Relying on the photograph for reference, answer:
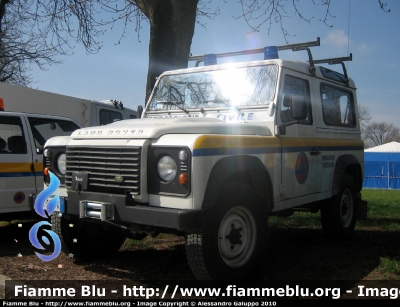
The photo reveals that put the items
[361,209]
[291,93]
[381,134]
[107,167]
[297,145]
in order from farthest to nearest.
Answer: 1. [381,134]
2. [361,209]
3. [291,93]
4. [297,145]
5. [107,167]

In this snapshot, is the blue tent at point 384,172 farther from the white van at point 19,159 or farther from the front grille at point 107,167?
the front grille at point 107,167

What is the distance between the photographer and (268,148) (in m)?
4.77

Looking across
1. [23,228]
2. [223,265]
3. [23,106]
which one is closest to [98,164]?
[223,265]

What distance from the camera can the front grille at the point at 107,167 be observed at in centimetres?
401

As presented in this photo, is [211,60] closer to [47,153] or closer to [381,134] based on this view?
[47,153]

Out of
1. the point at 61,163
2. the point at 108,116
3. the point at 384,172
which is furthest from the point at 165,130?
the point at 384,172

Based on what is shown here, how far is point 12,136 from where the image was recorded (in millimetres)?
6496

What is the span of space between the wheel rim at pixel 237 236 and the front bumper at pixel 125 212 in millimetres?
440

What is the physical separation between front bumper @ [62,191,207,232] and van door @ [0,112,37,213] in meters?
2.13

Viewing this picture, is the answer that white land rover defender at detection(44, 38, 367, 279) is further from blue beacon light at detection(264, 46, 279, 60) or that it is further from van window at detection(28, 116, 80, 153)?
van window at detection(28, 116, 80, 153)

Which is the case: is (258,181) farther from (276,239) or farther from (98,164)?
(276,239)

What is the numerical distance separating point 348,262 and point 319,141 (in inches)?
59.9

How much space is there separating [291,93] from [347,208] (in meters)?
2.41

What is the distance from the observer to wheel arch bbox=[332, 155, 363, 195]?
20.7ft
